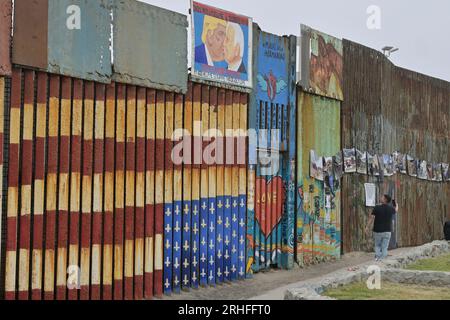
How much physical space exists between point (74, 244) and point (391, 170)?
1077 centimetres

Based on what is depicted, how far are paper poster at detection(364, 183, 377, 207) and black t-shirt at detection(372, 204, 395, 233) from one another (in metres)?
2.40

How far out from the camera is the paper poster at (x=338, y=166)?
16.0 m

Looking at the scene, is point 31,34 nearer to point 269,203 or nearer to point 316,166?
point 269,203

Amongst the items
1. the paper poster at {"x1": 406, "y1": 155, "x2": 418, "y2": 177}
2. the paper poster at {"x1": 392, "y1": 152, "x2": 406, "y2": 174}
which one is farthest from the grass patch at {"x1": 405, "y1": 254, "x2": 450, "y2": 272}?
the paper poster at {"x1": 406, "y1": 155, "x2": 418, "y2": 177}

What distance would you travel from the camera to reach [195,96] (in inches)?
474

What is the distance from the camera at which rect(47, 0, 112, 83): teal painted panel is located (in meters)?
9.63

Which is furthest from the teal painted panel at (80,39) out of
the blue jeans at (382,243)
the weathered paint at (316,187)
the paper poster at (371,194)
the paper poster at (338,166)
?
the paper poster at (371,194)

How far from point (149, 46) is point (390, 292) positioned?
5.23m

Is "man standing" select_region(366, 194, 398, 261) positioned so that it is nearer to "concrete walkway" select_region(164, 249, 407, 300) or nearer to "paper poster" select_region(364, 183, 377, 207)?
"concrete walkway" select_region(164, 249, 407, 300)

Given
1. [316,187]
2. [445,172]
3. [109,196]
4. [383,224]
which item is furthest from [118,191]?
[445,172]

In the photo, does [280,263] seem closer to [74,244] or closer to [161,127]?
[161,127]

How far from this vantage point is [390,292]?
9.90m

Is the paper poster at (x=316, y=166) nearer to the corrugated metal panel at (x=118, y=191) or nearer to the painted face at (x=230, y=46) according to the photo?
the corrugated metal panel at (x=118, y=191)
